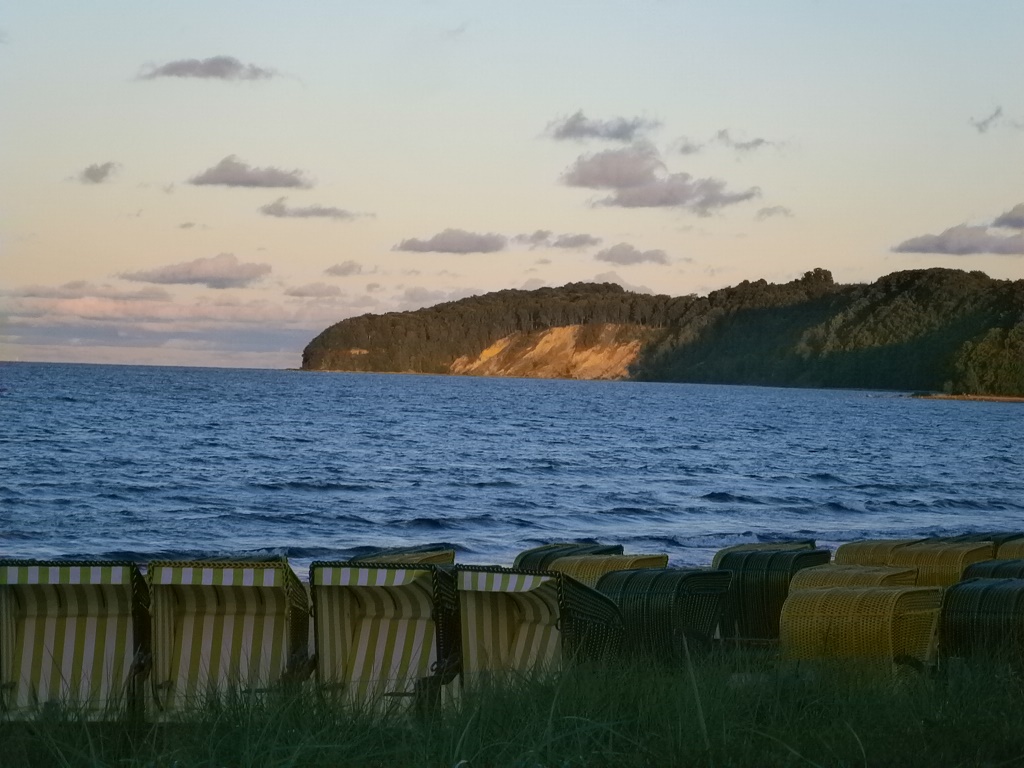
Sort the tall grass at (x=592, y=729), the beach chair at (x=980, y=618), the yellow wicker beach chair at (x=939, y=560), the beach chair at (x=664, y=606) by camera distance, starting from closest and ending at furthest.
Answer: the tall grass at (x=592, y=729) < the beach chair at (x=980, y=618) < the beach chair at (x=664, y=606) < the yellow wicker beach chair at (x=939, y=560)

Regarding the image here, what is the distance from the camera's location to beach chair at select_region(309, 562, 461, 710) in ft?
24.5

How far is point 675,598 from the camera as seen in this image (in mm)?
9188

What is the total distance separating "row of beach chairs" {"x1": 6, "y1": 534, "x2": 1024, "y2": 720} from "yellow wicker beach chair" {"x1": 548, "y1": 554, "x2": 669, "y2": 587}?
150 centimetres

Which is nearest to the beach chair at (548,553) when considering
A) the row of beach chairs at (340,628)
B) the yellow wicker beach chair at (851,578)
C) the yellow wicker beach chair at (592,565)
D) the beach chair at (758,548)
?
the yellow wicker beach chair at (592,565)

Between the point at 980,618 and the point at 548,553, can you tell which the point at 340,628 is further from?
the point at 980,618

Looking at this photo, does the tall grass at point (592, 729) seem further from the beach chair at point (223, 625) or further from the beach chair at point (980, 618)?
the beach chair at point (980, 618)

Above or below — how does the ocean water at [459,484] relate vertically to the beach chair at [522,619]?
below

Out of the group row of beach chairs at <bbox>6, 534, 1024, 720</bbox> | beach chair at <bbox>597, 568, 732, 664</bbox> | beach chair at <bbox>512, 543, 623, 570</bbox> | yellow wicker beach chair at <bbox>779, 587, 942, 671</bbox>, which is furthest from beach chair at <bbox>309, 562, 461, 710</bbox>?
beach chair at <bbox>512, 543, 623, 570</bbox>

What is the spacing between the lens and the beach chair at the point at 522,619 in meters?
7.50

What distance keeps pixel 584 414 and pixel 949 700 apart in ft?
285

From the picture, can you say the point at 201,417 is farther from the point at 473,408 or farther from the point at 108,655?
the point at 108,655

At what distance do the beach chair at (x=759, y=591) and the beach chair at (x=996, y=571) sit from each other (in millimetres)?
1288

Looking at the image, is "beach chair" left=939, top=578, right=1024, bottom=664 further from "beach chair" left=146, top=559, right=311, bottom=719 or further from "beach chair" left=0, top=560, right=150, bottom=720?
"beach chair" left=0, top=560, right=150, bottom=720

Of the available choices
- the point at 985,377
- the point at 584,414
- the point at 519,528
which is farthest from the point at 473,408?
the point at 985,377
